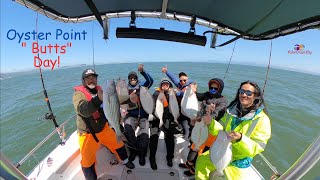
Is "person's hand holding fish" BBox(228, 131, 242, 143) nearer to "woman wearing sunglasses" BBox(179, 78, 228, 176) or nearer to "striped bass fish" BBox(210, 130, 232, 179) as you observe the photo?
"striped bass fish" BBox(210, 130, 232, 179)

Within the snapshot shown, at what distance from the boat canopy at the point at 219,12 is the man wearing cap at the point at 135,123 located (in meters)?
1.51

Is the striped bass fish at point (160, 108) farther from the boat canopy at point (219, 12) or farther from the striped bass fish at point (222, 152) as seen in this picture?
the striped bass fish at point (222, 152)

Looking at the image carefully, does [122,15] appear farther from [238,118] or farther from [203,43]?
[238,118]

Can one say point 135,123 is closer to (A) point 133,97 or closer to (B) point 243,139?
(A) point 133,97

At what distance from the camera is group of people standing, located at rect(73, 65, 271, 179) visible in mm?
3000

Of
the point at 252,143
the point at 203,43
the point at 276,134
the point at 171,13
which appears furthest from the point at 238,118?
the point at 276,134

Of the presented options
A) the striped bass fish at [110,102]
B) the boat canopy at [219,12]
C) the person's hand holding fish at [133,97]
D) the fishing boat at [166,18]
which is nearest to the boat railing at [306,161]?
the fishing boat at [166,18]

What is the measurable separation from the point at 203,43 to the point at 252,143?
6.10ft

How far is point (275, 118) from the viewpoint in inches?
602

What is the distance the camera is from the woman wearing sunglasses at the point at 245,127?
2.87m

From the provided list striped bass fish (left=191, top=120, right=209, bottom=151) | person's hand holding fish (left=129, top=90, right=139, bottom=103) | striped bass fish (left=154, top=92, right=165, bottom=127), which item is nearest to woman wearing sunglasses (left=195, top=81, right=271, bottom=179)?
striped bass fish (left=191, top=120, right=209, bottom=151)

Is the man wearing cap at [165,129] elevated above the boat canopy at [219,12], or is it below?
below

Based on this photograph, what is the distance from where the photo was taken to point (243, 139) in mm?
2795

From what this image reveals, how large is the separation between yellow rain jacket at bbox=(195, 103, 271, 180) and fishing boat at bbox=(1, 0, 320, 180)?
0.81 m
